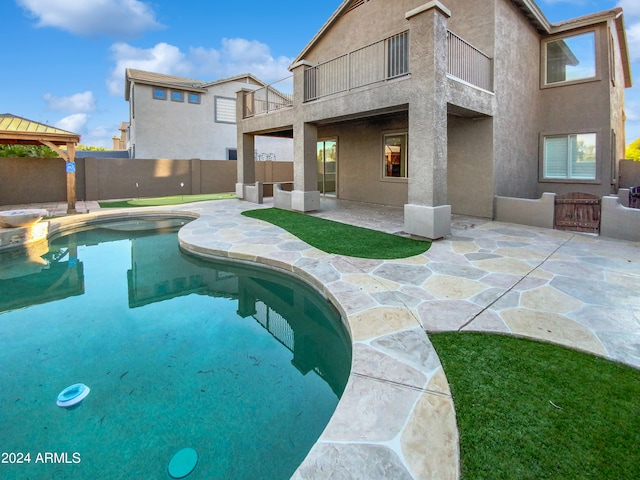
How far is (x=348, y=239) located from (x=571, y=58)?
10049 millimetres

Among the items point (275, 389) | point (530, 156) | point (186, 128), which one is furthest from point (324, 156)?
point (275, 389)

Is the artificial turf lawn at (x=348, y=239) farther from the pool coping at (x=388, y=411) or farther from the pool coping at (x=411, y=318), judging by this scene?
the pool coping at (x=388, y=411)

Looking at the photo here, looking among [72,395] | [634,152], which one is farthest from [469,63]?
[634,152]

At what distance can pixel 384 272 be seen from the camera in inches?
225

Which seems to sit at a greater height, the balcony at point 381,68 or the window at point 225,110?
the window at point 225,110

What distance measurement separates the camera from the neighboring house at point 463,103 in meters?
7.80

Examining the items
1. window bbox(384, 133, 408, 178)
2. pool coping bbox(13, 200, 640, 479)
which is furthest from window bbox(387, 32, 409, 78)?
pool coping bbox(13, 200, 640, 479)

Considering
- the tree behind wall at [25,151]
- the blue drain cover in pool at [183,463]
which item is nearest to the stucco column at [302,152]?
the blue drain cover in pool at [183,463]

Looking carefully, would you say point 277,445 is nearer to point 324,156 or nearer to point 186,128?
point 324,156

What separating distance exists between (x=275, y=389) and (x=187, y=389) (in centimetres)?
81

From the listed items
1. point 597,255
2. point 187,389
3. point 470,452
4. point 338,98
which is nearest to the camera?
point 470,452

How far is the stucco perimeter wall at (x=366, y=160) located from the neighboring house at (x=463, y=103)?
0.06 meters

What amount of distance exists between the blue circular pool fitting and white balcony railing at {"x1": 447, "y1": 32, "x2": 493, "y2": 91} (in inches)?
351

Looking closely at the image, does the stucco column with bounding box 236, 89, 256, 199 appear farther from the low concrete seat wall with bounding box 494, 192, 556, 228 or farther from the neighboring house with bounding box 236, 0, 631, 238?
the low concrete seat wall with bounding box 494, 192, 556, 228
